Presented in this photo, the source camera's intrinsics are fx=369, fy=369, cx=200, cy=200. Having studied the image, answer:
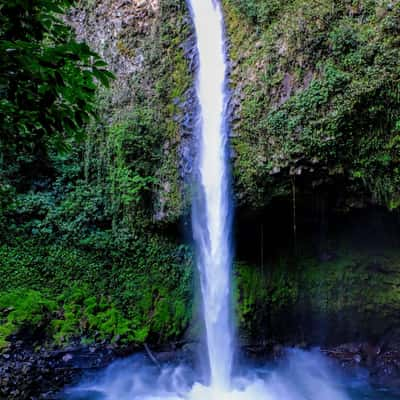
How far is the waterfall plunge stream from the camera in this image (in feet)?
19.9

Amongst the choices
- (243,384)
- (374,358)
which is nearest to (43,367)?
(243,384)

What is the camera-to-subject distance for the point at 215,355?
662cm

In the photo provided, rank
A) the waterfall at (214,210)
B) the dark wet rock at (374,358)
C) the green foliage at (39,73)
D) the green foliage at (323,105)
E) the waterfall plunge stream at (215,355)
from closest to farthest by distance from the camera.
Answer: the green foliage at (39,73) < the green foliage at (323,105) < the waterfall plunge stream at (215,355) < the waterfall at (214,210) < the dark wet rock at (374,358)

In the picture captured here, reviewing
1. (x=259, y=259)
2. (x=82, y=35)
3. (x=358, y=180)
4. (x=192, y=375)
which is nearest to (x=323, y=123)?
(x=358, y=180)

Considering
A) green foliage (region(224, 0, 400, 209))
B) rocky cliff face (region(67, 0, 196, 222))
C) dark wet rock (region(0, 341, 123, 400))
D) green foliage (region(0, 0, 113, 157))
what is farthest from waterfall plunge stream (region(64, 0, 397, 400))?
green foliage (region(0, 0, 113, 157))

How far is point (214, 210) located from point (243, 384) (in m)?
2.99

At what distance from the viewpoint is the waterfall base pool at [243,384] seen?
5891 mm

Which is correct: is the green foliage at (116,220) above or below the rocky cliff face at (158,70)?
below

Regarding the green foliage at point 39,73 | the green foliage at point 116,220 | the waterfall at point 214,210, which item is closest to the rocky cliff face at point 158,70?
the green foliage at point 116,220

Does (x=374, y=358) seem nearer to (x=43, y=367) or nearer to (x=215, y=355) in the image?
(x=215, y=355)

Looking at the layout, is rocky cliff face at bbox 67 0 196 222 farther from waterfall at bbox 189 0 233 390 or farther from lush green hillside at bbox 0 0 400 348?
waterfall at bbox 189 0 233 390

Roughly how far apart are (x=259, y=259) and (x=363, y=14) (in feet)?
15.3

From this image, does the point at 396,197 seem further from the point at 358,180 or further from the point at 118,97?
the point at 118,97

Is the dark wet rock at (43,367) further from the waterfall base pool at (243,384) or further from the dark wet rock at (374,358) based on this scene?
the dark wet rock at (374,358)
